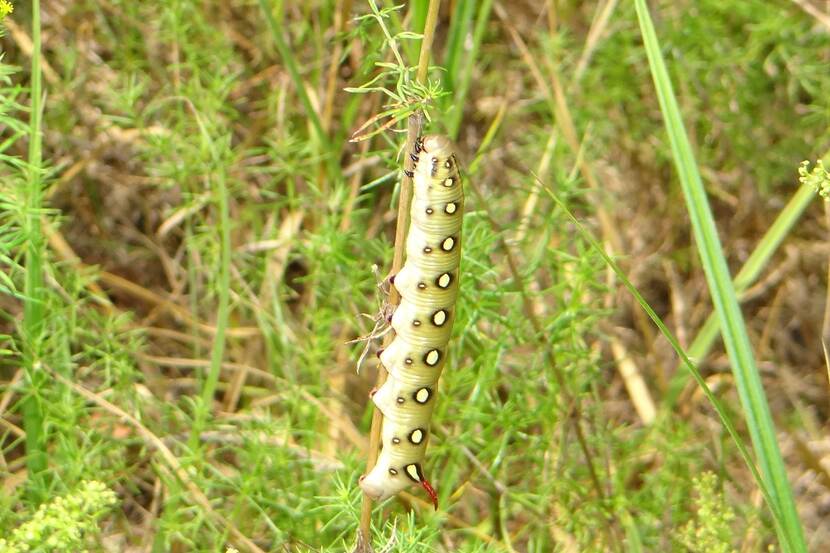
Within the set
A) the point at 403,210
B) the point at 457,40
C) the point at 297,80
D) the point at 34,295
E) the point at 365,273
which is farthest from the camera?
the point at 457,40

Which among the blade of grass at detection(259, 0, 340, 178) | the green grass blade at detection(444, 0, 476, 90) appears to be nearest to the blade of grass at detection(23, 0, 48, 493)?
the blade of grass at detection(259, 0, 340, 178)

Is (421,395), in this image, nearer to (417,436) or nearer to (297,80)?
(417,436)

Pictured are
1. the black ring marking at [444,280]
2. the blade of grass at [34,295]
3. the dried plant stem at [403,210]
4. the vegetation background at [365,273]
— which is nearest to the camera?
the dried plant stem at [403,210]

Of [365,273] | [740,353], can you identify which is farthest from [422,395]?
[365,273]

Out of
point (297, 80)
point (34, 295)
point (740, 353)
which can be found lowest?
point (34, 295)

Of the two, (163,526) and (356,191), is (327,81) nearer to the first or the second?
(356,191)

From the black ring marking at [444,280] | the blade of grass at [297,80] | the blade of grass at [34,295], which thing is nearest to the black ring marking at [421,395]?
the black ring marking at [444,280]

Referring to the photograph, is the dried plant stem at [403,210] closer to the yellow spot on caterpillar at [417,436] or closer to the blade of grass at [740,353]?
the yellow spot on caterpillar at [417,436]
